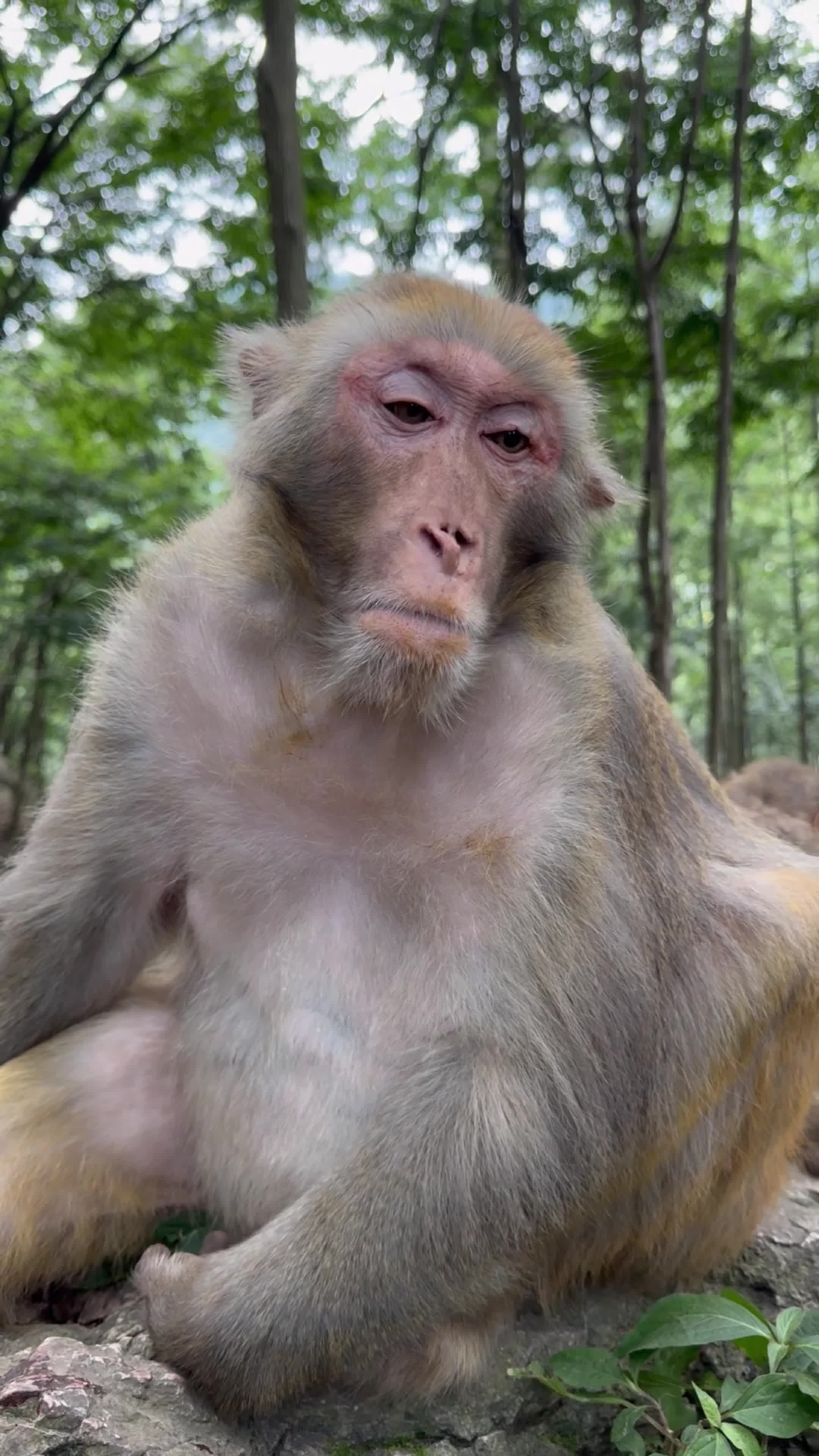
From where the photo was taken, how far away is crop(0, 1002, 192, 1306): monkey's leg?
2299 millimetres

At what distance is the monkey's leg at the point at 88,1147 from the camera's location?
230cm

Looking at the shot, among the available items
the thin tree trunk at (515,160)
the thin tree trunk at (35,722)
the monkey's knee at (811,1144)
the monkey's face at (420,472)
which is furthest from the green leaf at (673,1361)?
the thin tree trunk at (35,722)

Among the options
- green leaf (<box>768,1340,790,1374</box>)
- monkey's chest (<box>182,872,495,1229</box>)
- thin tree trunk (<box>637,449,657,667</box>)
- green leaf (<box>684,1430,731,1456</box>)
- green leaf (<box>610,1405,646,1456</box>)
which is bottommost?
green leaf (<box>610,1405,646,1456</box>)

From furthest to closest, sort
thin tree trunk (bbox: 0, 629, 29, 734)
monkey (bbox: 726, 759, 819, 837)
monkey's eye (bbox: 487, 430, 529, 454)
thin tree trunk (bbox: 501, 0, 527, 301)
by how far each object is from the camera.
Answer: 1. thin tree trunk (bbox: 0, 629, 29, 734)
2. thin tree trunk (bbox: 501, 0, 527, 301)
3. monkey (bbox: 726, 759, 819, 837)
4. monkey's eye (bbox: 487, 430, 529, 454)

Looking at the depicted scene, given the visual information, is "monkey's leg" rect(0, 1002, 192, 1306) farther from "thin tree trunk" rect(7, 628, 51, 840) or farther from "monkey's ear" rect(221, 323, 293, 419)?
"thin tree trunk" rect(7, 628, 51, 840)

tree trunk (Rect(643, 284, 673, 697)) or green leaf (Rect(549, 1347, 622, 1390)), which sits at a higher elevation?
tree trunk (Rect(643, 284, 673, 697))

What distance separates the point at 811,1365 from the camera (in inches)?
76.0

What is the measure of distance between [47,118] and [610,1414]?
26.3ft

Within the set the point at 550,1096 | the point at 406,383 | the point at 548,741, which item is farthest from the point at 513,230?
the point at 550,1096

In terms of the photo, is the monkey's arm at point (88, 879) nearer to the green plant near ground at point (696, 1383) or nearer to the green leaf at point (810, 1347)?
the green plant near ground at point (696, 1383)

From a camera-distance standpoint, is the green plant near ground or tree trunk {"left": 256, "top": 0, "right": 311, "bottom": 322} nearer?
the green plant near ground

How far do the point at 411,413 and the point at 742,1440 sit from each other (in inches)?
74.6

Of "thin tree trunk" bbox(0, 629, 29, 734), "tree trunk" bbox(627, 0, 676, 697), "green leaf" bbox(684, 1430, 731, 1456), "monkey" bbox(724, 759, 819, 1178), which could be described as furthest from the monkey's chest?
"thin tree trunk" bbox(0, 629, 29, 734)

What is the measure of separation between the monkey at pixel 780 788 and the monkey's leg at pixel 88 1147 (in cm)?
357
